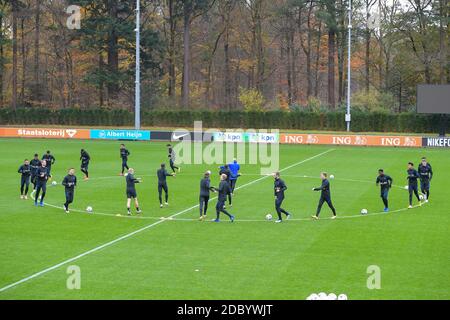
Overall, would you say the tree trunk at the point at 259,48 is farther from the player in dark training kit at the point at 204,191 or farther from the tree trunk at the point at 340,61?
the player in dark training kit at the point at 204,191

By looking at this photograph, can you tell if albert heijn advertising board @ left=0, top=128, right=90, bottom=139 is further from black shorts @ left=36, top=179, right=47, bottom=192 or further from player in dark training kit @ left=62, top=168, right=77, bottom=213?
player in dark training kit @ left=62, top=168, right=77, bottom=213

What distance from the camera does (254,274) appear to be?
18188 millimetres

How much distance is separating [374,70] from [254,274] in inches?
2907

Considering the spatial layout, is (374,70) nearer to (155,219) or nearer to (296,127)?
(296,127)

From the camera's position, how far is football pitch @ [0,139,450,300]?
17000 millimetres

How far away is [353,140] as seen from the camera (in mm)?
59156

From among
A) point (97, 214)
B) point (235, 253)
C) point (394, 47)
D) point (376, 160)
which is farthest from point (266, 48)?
point (235, 253)

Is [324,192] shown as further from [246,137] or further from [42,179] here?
[246,137]

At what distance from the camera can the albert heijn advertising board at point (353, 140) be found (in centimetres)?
5784

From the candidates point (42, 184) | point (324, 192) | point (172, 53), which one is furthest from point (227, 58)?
point (324, 192)

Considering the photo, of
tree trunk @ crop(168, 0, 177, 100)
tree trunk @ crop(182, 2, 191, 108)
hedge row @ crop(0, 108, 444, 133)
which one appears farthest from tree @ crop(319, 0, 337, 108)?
tree trunk @ crop(168, 0, 177, 100)

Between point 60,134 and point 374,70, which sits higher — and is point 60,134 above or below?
below

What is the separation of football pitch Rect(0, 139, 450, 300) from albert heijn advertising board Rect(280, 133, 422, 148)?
21.4 m
